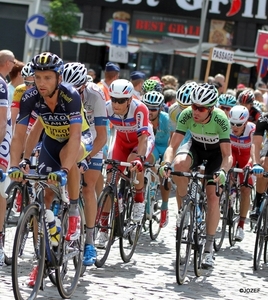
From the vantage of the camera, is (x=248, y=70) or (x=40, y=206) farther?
(x=248, y=70)

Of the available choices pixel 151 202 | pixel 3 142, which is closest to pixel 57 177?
pixel 3 142

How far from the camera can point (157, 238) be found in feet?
38.1

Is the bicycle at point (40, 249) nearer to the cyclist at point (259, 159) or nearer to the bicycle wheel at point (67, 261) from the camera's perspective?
the bicycle wheel at point (67, 261)

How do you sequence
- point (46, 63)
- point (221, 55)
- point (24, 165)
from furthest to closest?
point (221, 55) < point (24, 165) < point (46, 63)

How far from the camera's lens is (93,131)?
9000mm

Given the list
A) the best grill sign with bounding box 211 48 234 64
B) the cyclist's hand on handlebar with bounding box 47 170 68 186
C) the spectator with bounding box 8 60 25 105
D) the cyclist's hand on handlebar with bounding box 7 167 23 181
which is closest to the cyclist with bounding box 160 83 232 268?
the cyclist's hand on handlebar with bounding box 47 170 68 186

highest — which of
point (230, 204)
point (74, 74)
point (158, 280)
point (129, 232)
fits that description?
point (74, 74)

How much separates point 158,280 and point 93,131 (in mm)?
1642

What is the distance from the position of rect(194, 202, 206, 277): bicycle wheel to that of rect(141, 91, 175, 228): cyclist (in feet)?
8.07

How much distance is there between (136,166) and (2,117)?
1.79 meters

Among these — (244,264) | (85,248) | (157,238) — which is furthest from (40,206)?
(157,238)

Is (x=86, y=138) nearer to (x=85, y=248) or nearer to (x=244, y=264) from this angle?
(x=85, y=248)

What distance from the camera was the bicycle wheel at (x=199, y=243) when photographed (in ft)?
29.2

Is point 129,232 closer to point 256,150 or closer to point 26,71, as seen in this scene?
point 256,150
